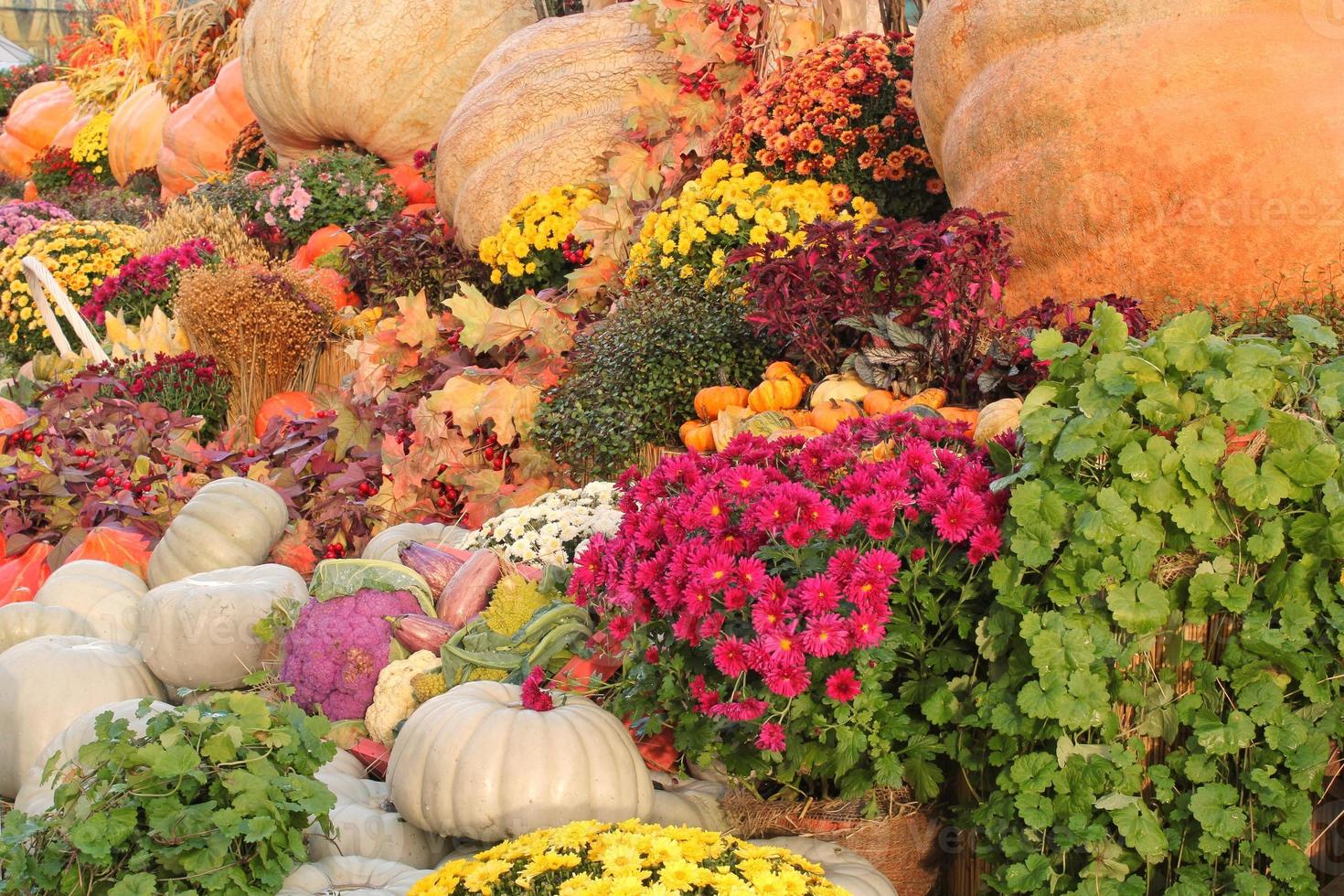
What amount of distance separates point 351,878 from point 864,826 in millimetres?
1000

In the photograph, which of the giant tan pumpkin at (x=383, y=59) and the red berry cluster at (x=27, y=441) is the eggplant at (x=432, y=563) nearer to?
the red berry cluster at (x=27, y=441)

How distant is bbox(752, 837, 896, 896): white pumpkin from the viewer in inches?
93.0

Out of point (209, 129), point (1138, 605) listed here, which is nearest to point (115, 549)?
point (1138, 605)

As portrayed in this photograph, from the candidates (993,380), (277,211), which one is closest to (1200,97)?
(993,380)

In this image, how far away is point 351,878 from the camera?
8.19ft

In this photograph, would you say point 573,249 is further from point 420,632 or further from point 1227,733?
point 1227,733

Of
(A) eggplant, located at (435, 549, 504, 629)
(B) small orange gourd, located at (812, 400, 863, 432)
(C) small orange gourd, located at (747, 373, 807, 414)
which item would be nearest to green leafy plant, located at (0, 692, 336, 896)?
(A) eggplant, located at (435, 549, 504, 629)

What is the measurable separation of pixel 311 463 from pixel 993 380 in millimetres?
2830

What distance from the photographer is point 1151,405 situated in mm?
2205

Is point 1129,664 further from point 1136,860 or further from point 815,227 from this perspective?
point 815,227

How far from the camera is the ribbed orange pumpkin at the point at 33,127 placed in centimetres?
1841

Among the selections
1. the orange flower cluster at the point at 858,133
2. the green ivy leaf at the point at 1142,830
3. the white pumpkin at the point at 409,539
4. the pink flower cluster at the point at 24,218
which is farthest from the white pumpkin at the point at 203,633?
the pink flower cluster at the point at 24,218

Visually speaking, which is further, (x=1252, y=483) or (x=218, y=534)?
→ (x=218, y=534)

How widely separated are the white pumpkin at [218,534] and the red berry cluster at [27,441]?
1.66 metres
